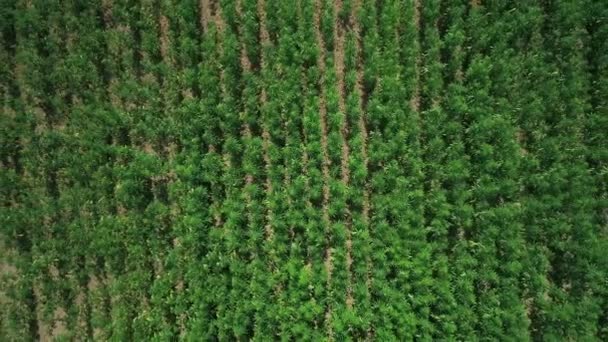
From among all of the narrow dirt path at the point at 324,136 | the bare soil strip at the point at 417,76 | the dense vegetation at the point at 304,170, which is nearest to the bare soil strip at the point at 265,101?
the dense vegetation at the point at 304,170

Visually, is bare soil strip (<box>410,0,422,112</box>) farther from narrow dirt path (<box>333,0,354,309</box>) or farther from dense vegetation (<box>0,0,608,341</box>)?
narrow dirt path (<box>333,0,354,309</box>)

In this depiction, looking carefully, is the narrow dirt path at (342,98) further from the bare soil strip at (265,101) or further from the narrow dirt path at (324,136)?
the bare soil strip at (265,101)

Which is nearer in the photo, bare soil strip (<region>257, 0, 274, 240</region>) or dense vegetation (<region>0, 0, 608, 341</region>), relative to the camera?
dense vegetation (<region>0, 0, 608, 341</region>)

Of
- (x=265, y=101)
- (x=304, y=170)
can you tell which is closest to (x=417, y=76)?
(x=304, y=170)

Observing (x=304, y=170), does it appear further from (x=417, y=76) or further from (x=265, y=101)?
(x=417, y=76)

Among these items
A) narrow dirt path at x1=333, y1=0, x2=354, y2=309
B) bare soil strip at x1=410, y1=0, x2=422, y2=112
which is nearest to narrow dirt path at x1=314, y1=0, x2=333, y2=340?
narrow dirt path at x1=333, y1=0, x2=354, y2=309

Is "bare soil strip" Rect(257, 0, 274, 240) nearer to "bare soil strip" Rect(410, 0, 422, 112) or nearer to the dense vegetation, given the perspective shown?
the dense vegetation

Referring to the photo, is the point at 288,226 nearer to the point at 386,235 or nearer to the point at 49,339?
the point at 386,235

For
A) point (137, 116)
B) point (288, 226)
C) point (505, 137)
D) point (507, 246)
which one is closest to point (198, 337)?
point (288, 226)

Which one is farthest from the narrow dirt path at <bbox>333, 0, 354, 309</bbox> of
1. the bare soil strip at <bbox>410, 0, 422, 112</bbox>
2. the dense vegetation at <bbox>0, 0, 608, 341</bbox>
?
the bare soil strip at <bbox>410, 0, 422, 112</bbox>
